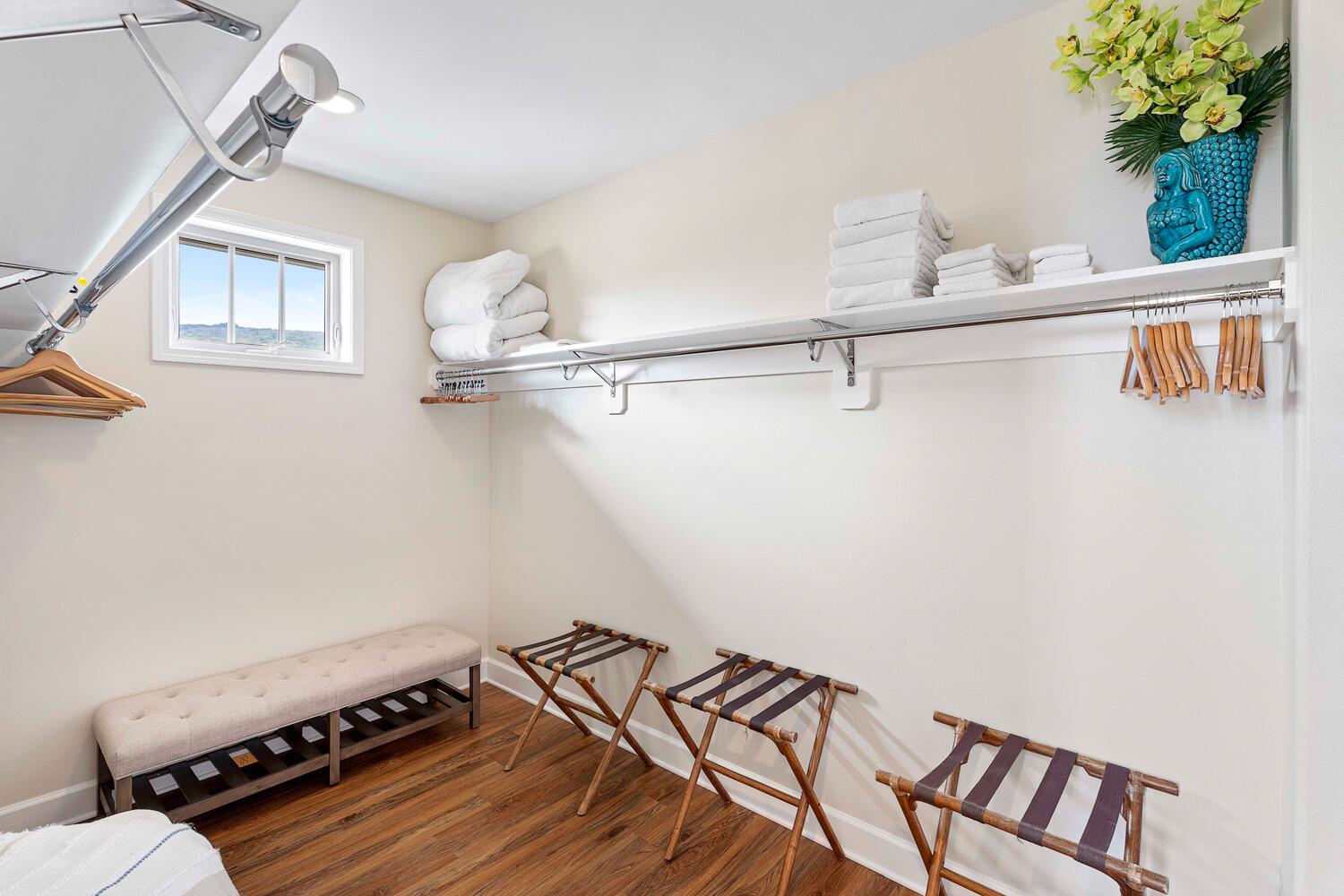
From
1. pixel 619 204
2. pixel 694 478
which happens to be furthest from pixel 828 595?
pixel 619 204

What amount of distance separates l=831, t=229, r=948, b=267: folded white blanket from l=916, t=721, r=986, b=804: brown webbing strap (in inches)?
51.1

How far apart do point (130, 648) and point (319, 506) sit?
827 mm

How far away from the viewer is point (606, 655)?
8.36ft

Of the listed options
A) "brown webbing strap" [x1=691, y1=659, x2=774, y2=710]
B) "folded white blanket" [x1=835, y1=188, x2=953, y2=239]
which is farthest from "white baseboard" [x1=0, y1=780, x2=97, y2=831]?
"folded white blanket" [x1=835, y1=188, x2=953, y2=239]

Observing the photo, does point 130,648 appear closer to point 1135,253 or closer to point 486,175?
point 486,175

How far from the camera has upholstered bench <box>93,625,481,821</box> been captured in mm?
2162

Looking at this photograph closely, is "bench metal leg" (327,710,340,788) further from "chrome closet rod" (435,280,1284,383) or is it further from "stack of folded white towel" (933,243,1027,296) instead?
"stack of folded white towel" (933,243,1027,296)

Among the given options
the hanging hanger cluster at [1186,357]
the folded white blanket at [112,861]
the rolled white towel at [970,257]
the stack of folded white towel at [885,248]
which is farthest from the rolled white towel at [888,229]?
the folded white blanket at [112,861]

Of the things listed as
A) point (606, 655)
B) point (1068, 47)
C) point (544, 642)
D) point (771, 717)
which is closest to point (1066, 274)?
point (1068, 47)

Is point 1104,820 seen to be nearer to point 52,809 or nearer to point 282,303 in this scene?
→ point 52,809

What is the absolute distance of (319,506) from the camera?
2941 mm

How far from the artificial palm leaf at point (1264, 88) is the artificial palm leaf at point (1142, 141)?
0.11 metres

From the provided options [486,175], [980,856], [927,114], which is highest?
[486,175]

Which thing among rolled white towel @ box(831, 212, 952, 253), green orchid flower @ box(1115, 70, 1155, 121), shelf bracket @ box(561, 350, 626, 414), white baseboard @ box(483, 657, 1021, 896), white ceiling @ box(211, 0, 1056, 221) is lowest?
white baseboard @ box(483, 657, 1021, 896)
